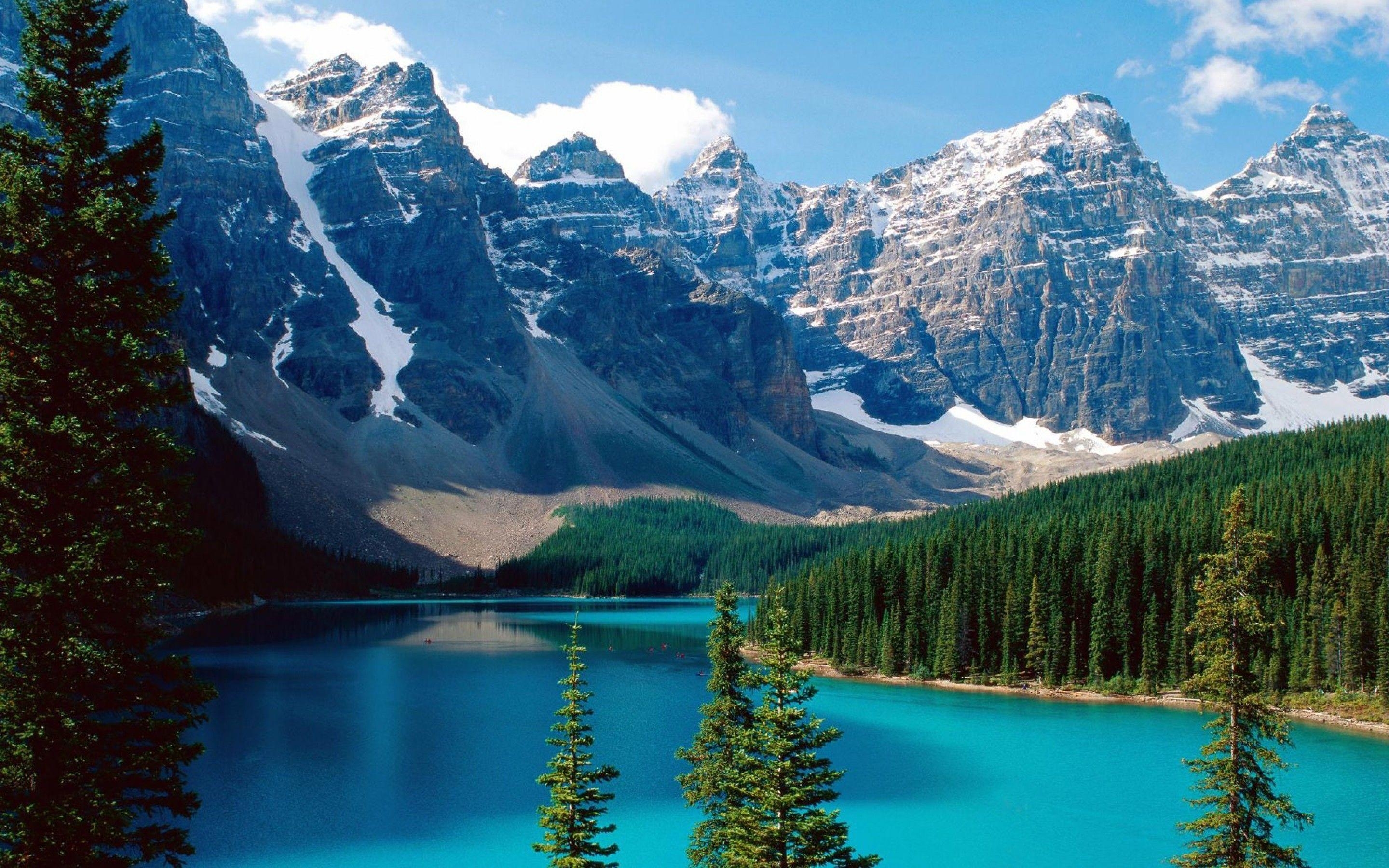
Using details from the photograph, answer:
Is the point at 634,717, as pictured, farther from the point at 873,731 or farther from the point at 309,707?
the point at 309,707

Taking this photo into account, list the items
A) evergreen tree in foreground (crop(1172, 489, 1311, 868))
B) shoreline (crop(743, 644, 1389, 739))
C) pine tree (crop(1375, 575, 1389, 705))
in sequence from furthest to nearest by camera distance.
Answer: pine tree (crop(1375, 575, 1389, 705)), shoreline (crop(743, 644, 1389, 739)), evergreen tree in foreground (crop(1172, 489, 1311, 868))

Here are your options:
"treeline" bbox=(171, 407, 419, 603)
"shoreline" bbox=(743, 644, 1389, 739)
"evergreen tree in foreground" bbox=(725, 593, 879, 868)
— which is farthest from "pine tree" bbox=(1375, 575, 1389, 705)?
"treeline" bbox=(171, 407, 419, 603)

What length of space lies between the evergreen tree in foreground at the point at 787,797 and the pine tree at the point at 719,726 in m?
7.25

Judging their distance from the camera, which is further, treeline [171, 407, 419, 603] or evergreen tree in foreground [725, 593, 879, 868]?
treeline [171, 407, 419, 603]

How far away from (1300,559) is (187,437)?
159 meters

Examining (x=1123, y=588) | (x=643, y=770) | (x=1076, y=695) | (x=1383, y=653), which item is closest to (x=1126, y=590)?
(x=1123, y=588)

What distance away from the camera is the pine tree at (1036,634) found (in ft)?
306

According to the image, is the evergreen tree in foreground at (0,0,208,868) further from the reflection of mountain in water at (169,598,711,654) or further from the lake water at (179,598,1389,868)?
the reflection of mountain in water at (169,598,711,654)

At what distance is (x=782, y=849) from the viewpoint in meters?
21.9

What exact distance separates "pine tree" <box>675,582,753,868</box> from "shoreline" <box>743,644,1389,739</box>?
38.5 metres

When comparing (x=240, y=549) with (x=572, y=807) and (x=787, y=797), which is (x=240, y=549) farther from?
(x=787, y=797)

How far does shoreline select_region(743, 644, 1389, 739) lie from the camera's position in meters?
72.0

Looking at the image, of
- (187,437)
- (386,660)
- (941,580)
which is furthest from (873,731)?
(187,437)

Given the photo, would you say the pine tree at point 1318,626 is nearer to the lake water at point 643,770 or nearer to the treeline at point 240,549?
the lake water at point 643,770
